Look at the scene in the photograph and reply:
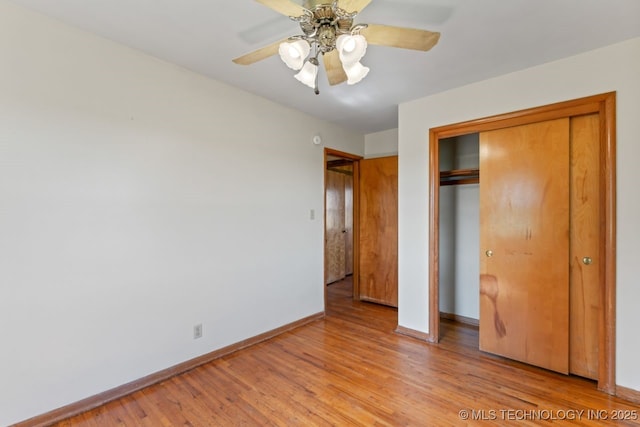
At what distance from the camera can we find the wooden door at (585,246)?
7.06 ft

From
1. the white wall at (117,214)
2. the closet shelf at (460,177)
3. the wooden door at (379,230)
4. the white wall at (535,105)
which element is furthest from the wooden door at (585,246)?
the white wall at (117,214)

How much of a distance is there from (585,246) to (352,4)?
240 centimetres

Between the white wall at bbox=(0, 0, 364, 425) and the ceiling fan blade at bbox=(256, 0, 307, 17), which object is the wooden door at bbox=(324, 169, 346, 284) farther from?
the ceiling fan blade at bbox=(256, 0, 307, 17)

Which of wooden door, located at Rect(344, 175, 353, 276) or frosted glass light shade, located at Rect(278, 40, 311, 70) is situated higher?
frosted glass light shade, located at Rect(278, 40, 311, 70)

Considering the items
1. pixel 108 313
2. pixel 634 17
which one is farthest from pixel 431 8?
pixel 108 313

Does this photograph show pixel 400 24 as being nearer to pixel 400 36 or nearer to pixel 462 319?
pixel 400 36

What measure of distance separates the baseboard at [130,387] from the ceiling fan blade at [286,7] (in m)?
2.52

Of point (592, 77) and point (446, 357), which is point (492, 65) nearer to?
point (592, 77)

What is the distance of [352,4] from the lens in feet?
3.92

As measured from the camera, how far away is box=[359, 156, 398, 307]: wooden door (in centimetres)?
388

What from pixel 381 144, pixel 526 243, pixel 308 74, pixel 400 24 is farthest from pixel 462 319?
pixel 308 74

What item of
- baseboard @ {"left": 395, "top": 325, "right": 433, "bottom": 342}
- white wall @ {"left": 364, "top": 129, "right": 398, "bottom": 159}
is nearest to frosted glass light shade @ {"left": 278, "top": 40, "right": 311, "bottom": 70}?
baseboard @ {"left": 395, "top": 325, "right": 433, "bottom": 342}

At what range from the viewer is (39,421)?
5.60ft

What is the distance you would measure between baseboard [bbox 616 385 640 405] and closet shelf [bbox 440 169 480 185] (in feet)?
6.48
